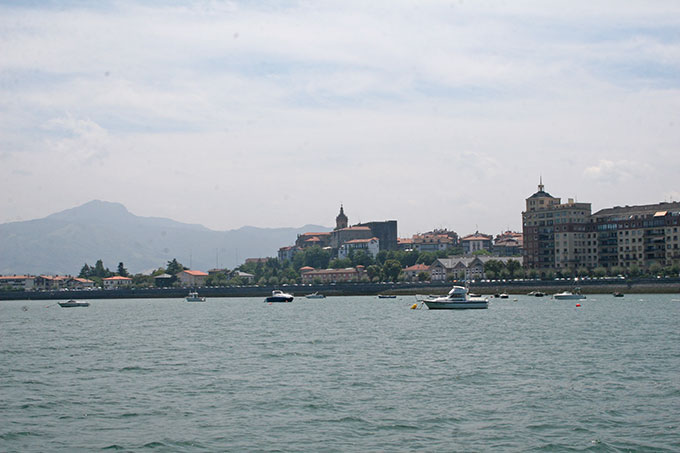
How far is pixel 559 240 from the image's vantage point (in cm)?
19175

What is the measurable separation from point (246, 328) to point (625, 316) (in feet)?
123

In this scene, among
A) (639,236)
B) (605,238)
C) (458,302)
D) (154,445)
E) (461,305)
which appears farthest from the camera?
(605,238)

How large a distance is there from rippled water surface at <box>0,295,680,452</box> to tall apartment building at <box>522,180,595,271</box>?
5237 inches

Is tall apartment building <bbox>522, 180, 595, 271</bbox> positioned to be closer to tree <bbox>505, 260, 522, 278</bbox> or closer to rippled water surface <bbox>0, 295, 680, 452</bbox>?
tree <bbox>505, 260, 522, 278</bbox>

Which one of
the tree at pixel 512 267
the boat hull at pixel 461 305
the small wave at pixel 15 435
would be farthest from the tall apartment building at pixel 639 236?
the small wave at pixel 15 435

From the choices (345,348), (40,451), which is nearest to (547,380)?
(345,348)

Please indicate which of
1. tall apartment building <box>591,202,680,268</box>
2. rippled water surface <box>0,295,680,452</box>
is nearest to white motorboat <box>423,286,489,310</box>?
rippled water surface <box>0,295,680,452</box>

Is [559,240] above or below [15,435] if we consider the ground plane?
above

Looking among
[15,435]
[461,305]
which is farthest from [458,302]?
[15,435]

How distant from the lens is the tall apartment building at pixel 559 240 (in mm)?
191000

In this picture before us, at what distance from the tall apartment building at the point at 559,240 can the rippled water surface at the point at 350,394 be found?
5237 inches

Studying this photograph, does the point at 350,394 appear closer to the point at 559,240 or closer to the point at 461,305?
the point at 461,305

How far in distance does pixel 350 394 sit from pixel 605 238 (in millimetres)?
167865

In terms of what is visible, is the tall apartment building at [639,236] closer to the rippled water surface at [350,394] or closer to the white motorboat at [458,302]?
the white motorboat at [458,302]
